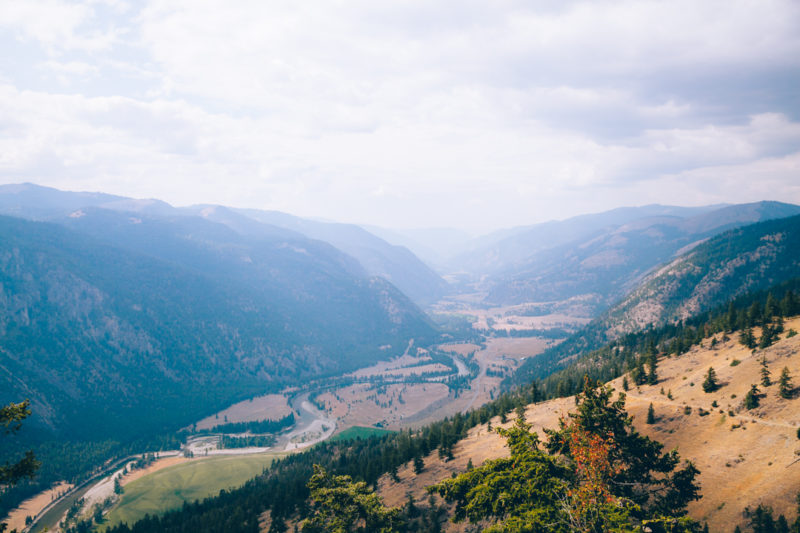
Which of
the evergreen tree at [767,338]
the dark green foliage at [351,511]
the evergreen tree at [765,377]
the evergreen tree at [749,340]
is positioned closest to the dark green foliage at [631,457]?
the dark green foliage at [351,511]

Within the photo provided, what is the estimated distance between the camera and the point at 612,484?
4147 centimetres

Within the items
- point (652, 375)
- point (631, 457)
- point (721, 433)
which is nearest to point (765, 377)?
point (721, 433)

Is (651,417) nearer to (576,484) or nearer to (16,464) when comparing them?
(576,484)

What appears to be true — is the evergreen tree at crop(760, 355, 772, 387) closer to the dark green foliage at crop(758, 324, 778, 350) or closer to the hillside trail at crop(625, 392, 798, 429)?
the hillside trail at crop(625, 392, 798, 429)

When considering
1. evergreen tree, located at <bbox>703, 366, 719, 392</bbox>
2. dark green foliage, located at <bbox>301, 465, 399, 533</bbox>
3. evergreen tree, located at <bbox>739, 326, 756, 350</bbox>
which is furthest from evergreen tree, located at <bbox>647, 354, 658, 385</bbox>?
dark green foliage, located at <bbox>301, 465, 399, 533</bbox>

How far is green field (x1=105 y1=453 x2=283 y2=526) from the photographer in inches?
5635

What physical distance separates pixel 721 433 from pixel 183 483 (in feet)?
603

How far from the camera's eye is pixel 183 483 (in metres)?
163

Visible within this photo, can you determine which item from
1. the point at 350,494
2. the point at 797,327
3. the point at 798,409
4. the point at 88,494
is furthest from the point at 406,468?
the point at 88,494

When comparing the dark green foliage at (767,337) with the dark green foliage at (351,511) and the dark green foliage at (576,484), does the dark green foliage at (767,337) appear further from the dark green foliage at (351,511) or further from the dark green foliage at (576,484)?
the dark green foliage at (351,511)

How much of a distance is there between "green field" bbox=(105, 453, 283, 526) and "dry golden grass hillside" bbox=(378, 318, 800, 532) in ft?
342

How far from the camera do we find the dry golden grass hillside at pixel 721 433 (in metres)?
47.1

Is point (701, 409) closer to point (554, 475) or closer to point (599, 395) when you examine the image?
point (599, 395)

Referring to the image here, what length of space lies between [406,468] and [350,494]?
58.7 meters
